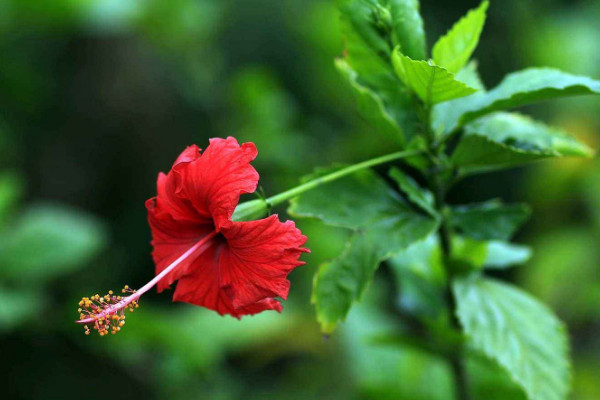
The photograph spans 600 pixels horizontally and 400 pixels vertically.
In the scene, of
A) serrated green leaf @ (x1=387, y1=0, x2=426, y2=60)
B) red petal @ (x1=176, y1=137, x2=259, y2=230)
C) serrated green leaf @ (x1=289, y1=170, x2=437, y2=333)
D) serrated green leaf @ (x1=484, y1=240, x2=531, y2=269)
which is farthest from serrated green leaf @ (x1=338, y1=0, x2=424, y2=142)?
serrated green leaf @ (x1=484, y1=240, x2=531, y2=269)

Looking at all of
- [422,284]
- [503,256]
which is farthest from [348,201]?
[503,256]

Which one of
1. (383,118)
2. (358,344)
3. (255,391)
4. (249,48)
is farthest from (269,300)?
(249,48)

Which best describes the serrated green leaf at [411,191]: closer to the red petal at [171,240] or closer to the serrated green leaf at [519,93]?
the serrated green leaf at [519,93]

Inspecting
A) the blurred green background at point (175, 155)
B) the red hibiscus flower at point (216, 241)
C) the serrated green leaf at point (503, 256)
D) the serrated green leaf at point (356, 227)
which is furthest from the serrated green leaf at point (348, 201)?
the blurred green background at point (175, 155)

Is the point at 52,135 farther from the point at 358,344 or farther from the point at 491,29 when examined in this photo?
the point at 491,29

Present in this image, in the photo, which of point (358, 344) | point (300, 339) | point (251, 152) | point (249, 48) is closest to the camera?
point (251, 152)

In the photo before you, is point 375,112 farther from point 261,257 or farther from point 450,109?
point 261,257
